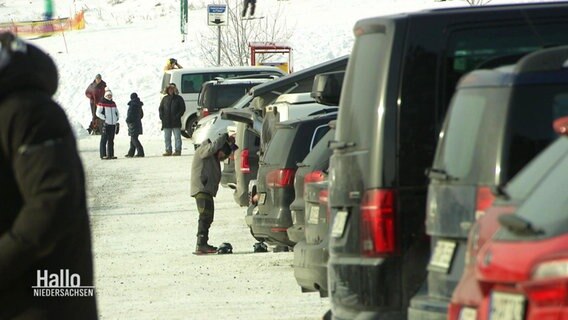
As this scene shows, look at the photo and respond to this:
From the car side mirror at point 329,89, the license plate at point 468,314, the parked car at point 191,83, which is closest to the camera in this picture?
the license plate at point 468,314

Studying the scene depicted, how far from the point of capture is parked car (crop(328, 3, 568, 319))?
8320mm

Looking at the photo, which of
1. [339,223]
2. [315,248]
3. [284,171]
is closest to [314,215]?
[315,248]

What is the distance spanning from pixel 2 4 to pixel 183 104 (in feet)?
211

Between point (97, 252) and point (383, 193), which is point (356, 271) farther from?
point (97, 252)

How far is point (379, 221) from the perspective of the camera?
27.7ft

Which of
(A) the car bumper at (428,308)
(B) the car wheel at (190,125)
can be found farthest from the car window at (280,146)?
(B) the car wheel at (190,125)

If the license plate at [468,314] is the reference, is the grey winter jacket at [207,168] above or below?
below

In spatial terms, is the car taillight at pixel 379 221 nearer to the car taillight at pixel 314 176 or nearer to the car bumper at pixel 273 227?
the car taillight at pixel 314 176

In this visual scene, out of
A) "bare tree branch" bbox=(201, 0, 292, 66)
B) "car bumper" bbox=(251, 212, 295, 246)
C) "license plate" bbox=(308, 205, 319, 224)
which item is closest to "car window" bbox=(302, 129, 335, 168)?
"license plate" bbox=(308, 205, 319, 224)

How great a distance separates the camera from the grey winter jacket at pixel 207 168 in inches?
738

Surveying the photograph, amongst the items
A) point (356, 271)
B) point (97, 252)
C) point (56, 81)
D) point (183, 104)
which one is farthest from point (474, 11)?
point (183, 104)

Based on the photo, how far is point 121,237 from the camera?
20.4 meters

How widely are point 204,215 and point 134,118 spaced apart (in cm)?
1974

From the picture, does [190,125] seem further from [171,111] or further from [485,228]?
[485,228]
